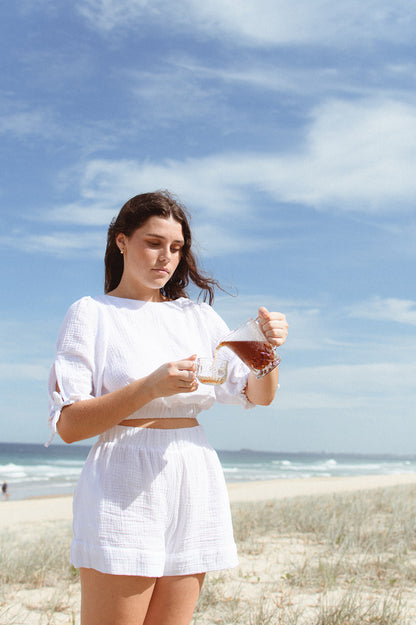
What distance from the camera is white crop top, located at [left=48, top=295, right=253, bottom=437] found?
1894mm

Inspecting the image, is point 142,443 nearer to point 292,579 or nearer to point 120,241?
point 120,241

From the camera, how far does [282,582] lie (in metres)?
4.84

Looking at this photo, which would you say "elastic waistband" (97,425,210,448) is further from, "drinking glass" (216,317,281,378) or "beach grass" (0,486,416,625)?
"beach grass" (0,486,416,625)

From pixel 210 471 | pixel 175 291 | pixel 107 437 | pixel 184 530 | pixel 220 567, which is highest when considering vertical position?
pixel 175 291

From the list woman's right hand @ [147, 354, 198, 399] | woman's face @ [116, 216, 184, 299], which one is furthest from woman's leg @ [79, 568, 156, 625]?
woman's face @ [116, 216, 184, 299]

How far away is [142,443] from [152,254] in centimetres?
67

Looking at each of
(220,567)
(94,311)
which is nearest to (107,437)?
(94,311)

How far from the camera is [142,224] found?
2152 millimetres

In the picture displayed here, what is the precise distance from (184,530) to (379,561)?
13.2ft

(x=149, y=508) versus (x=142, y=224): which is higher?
(x=142, y=224)

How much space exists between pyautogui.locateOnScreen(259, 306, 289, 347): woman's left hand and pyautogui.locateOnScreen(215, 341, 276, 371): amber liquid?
0.03 metres

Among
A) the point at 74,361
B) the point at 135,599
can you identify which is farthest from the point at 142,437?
the point at 135,599

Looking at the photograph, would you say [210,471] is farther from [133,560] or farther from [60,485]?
[60,485]

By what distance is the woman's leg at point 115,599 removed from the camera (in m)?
1.70
